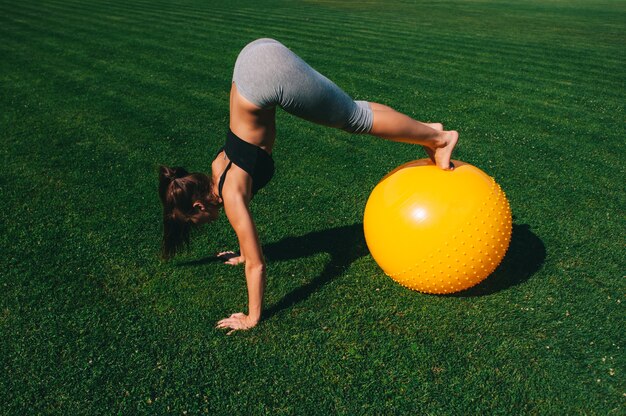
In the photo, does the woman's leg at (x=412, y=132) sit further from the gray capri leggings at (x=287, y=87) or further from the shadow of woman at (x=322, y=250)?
the shadow of woman at (x=322, y=250)

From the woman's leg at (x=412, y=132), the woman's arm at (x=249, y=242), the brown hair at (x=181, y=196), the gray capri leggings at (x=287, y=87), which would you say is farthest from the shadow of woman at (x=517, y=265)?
the brown hair at (x=181, y=196)

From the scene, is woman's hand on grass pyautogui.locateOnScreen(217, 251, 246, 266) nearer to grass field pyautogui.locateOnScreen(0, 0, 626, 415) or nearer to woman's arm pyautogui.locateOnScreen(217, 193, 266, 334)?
grass field pyautogui.locateOnScreen(0, 0, 626, 415)

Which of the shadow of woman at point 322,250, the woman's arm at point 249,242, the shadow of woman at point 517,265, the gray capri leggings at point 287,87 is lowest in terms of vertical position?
the shadow of woman at point 322,250

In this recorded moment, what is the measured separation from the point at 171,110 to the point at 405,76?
19.2 feet

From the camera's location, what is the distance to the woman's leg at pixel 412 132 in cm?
410

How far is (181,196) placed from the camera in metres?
4.16

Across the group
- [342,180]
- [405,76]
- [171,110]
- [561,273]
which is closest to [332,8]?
[405,76]

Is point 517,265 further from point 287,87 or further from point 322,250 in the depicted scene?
point 287,87

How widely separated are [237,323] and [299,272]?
38.1 inches

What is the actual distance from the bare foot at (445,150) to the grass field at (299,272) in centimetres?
120

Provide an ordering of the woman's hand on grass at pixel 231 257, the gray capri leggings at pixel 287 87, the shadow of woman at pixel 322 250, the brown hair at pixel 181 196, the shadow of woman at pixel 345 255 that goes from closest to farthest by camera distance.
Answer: the gray capri leggings at pixel 287 87, the brown hair at pixel 181 196, the shadow of woman at pixel 345 255, the shadow of woman at pixel 322 250, the woman's hand on grass at pixel 231 257

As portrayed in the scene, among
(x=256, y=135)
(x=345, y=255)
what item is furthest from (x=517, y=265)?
(x=256, y=135)

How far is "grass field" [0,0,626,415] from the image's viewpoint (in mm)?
3719

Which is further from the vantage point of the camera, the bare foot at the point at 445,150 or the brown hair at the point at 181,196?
the bare foot at the point at 445,150
